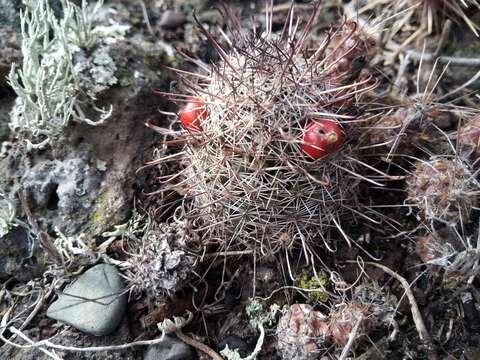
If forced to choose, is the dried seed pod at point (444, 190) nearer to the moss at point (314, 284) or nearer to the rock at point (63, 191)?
the moss at point (314, 284)

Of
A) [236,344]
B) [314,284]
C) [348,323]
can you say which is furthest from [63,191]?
[348,323]

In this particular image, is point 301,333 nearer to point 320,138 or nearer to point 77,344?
point 320,138

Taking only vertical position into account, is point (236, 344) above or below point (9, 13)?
below

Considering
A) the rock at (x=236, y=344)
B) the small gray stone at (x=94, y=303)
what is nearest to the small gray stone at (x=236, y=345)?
the rock at (x=236, y=344)

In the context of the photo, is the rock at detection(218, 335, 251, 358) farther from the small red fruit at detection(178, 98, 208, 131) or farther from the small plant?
the small red fruit at detection(178, 98, 208, 131)

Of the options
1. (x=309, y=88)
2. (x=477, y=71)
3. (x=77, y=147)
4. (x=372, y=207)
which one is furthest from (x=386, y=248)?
(x=77, y=147)
